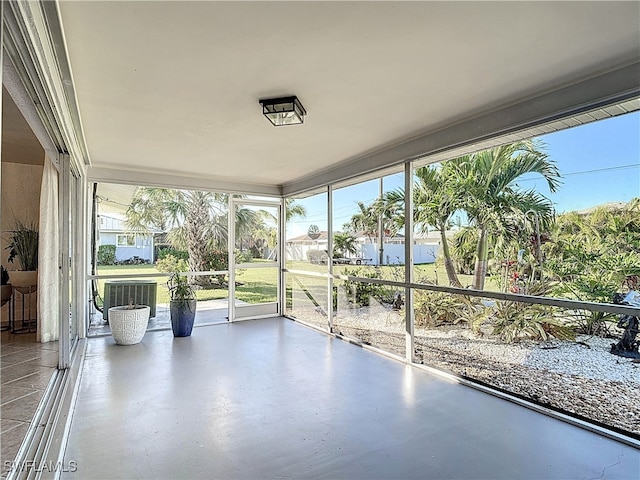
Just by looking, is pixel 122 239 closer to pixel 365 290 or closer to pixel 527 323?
pixel 365 290

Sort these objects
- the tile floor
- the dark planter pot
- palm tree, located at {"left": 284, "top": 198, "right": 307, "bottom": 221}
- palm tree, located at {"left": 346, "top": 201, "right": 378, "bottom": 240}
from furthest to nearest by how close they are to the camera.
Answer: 1. palm tree, located at {"left": 284, "top": 198, "right": 307, "bottom": 221}
2. the dark planter pot
3. palm tree, located at {"left": 346, "top": 201, "right": 378, "bottom": 240}
4. the tile floor

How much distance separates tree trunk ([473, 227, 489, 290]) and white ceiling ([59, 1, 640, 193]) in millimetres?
1188

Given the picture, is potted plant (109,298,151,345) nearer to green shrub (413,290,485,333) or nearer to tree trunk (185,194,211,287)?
tree trunk (185,194,211,287)

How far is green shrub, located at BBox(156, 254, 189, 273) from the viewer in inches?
238

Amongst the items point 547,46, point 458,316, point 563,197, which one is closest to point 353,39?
point 547,46

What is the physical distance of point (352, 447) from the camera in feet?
7.91

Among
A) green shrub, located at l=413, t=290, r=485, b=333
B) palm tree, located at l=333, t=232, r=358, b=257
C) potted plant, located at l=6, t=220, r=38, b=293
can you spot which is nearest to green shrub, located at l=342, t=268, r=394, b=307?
palm tree, located at l=333, t=232, r=358, b=257

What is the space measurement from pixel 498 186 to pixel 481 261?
2.46 feet

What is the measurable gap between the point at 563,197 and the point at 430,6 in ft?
6.81

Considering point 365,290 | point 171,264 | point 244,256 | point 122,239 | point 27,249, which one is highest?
point 122,239

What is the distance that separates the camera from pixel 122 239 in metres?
5.90

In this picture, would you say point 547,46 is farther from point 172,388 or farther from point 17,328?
point 17,328

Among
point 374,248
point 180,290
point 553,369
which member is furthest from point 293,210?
point 553,369

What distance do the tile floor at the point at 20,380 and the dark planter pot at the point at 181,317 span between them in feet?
4.55
